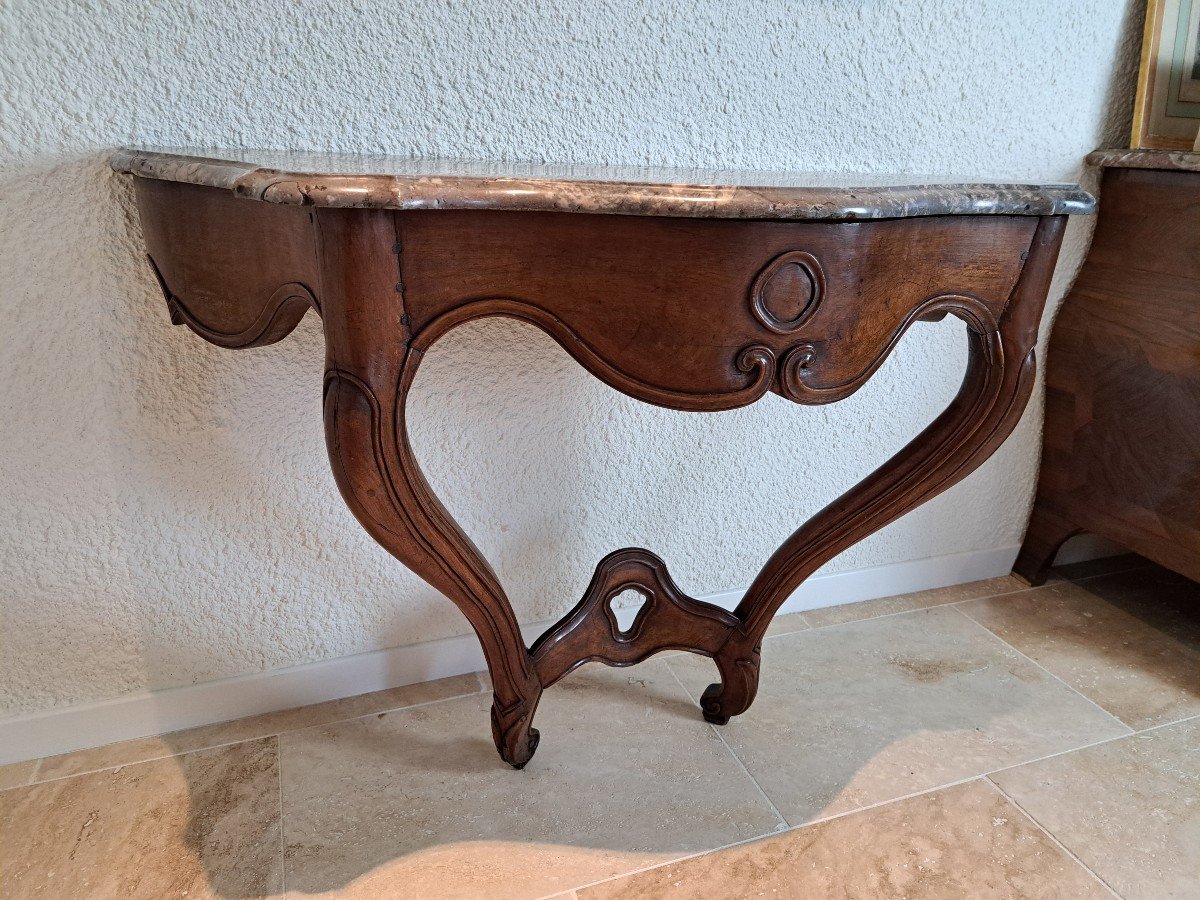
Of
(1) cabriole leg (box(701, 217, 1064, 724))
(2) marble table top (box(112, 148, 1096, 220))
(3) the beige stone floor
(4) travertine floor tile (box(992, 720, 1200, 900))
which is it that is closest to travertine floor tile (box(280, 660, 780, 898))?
(3) the beige stone floor

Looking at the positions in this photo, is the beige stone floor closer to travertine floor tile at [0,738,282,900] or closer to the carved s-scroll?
travertine floor tile at [0,738,282,900]

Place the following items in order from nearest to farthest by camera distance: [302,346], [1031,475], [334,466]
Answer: [334,466] < [302,346] < [1031,475]

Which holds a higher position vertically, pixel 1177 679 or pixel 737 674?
pixel 737 674

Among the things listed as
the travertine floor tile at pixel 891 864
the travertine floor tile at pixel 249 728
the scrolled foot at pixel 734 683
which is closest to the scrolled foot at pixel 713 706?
the scrolled foot at pixel 734 683

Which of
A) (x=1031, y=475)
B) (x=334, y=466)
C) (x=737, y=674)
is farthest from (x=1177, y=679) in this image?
(x=334, y=466)

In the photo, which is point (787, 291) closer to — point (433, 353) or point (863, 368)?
point (863, 368)

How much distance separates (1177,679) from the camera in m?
1.39

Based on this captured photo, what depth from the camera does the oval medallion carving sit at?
30.3 inches

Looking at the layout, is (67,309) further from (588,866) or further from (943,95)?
(943,95)

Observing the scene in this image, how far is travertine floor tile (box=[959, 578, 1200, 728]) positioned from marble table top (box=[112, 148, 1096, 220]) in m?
0.84

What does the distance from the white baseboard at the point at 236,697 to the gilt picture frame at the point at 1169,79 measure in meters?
0.98

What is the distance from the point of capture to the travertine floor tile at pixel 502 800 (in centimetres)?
98

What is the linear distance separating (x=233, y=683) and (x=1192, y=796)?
1.25 metres

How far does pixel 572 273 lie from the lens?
75 cm
